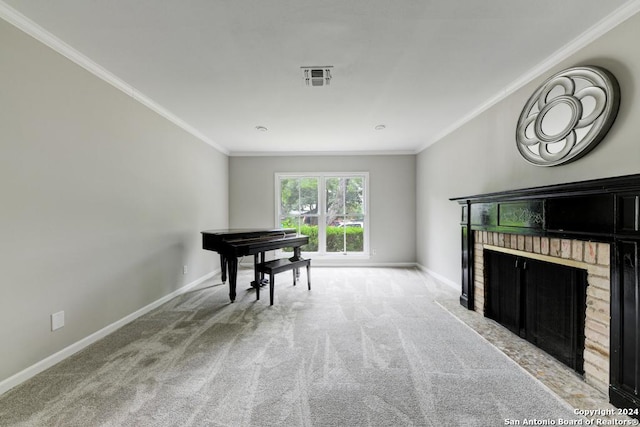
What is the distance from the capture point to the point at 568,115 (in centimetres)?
190

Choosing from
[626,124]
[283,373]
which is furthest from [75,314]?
[626,124]

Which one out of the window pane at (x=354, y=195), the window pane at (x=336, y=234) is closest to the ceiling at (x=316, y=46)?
the window pane at (x=354, y=195)

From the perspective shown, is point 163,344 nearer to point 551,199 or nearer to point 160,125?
point 160,125

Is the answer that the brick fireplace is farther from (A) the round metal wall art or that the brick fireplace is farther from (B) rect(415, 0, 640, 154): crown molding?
(B) rect(415, 0, 640, 154): crown molding

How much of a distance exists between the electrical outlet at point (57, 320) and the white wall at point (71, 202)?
0.04 meters

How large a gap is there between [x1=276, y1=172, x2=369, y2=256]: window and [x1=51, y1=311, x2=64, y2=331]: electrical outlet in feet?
11.7

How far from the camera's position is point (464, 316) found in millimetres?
2711

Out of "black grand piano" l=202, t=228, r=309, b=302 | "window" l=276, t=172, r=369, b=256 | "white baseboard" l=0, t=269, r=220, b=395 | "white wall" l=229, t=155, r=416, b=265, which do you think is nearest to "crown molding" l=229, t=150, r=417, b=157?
"white wall" l=229, t=155, r=416, b=265

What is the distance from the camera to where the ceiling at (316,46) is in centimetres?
156

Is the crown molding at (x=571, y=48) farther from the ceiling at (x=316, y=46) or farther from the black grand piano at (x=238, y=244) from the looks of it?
the black grand piano at (x=238, y=244)

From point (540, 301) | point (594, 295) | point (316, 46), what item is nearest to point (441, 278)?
point (540, 301)

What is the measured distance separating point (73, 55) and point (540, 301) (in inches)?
170

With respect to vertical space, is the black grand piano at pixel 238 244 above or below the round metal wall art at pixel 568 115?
below

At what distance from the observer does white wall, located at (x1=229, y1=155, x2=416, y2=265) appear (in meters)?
5.17
